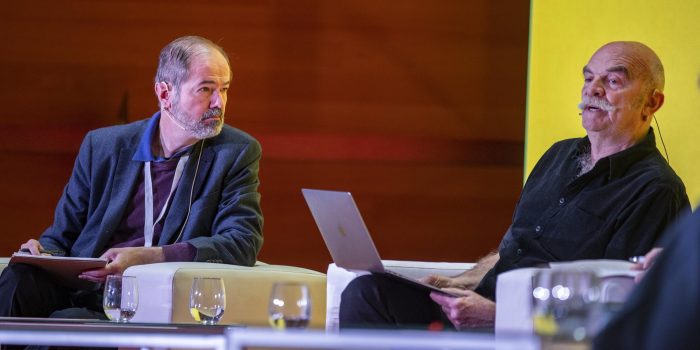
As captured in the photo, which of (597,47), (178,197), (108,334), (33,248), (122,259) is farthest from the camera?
(597,47)

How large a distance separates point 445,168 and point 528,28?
790mm

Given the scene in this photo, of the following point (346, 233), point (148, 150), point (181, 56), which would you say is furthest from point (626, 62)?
point (148, 150)

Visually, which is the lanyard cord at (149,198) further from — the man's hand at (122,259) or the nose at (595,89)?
the nose at (595,89)

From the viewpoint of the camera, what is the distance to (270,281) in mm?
3223

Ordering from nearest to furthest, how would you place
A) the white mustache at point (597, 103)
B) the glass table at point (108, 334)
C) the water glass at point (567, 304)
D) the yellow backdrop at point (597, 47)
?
the water glass at point (567, 304) → the glass table at point (108, 334) → the white mustache at point (597, 103) → the yellow backdrop at point (597, 47)

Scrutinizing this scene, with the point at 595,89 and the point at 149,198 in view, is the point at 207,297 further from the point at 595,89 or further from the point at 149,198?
the point at 595,89

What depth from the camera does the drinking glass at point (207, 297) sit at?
8.08ft

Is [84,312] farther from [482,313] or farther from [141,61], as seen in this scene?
[141,61]

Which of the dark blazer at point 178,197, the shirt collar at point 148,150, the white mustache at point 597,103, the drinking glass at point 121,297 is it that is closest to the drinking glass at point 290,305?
the drinking glass at point 121,297

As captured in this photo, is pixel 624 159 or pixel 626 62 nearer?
pixel 624 159

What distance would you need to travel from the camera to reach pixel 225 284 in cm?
316

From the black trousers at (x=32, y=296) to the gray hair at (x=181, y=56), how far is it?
2.87 feet

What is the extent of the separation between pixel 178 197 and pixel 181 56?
529 mm

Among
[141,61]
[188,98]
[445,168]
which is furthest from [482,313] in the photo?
[141,61]
